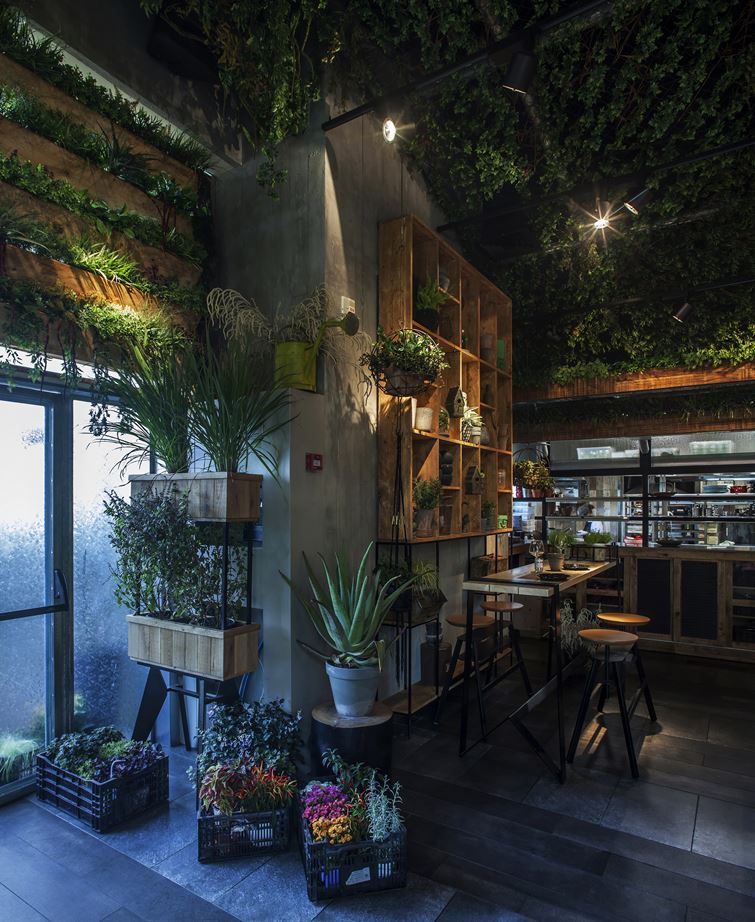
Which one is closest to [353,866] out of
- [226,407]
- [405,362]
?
[226,407]

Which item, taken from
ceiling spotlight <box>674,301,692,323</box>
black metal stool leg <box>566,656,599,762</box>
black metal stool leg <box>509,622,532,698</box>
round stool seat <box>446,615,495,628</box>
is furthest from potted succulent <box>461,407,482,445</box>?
ceiling spotlight <box>674,301,692,323</box>

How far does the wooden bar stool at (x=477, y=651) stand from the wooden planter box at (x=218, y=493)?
5.59ft

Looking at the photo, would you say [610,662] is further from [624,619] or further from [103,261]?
[103,261]

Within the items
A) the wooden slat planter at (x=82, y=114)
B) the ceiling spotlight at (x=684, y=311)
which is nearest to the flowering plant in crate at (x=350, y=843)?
the wooden slat planter at (x=82, y=114)

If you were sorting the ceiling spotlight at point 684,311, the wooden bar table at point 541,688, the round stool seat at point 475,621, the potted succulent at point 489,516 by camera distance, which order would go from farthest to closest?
the ceiling spotlight at point 684,311
the potted succulent at point 489,516
the round stool seat at point 475,621
the wooden bar table at point 541,688

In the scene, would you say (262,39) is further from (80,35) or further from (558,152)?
(558,152)

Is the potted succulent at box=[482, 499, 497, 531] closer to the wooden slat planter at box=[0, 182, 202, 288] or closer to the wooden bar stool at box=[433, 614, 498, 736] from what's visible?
the wooden bar stool at box=[433, 614, 498, 736]

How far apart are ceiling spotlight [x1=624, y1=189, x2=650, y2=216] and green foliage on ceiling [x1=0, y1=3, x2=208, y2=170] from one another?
2.68 metres

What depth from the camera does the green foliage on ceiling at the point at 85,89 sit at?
8.42 feet

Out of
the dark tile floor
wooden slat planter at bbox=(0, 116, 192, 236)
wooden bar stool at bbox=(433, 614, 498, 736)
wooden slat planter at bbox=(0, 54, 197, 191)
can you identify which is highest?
wooden slat planter at bbox=(0, 54, 197, 191)

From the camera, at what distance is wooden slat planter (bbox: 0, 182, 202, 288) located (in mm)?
2623

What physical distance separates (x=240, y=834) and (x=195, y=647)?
796 millimetres

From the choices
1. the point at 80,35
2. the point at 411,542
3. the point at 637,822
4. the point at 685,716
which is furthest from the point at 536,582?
the point at 80,35

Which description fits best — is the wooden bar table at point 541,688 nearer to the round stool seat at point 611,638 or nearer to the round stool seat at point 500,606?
the round stool seat at point 611,638
